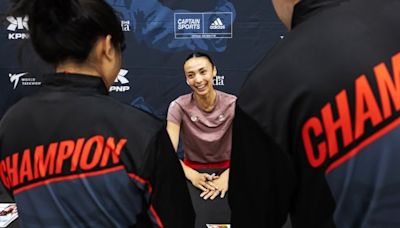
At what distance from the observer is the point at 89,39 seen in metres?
0.81

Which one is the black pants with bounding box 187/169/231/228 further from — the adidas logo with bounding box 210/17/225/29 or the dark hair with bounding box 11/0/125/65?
the adidas logo with bounding box 210/17/225/29

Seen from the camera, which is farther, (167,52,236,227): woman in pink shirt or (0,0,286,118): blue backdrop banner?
(0,0,286,118): blue backdrop banner

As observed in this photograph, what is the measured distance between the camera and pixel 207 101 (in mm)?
2443

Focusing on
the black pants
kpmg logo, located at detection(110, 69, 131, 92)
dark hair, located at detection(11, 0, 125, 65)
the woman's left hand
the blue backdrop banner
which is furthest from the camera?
kpmg logo, located at detection(110, 69, 131, 92)

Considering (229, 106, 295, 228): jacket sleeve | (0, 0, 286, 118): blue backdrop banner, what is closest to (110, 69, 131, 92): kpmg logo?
(0, 0, 286, 118): blue backdrop banner

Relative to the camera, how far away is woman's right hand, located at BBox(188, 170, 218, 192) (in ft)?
5.93

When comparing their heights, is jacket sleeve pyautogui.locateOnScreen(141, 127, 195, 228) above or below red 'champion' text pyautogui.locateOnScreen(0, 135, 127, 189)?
below

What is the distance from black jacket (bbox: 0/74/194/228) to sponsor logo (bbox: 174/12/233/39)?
2.33 m

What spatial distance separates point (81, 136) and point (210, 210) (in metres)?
0.88

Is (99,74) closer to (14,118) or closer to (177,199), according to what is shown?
(14,118)

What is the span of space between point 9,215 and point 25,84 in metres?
1.88

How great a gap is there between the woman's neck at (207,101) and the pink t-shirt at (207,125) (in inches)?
0.7

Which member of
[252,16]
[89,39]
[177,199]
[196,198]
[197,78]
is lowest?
[196,198]

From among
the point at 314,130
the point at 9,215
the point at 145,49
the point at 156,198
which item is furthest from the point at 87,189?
the point at 145,49
